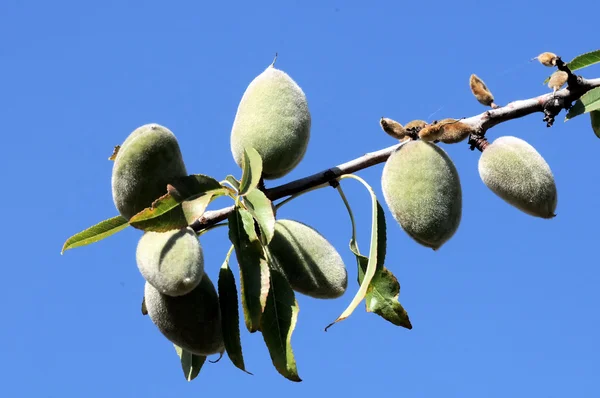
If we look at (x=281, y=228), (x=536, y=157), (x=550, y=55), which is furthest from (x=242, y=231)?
(x=550, y=55)

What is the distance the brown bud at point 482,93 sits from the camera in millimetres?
2592

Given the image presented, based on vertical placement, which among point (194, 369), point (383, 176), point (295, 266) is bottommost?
point (194, 369)

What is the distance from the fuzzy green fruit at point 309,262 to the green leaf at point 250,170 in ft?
0.51

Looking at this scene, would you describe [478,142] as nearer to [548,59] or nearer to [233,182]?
[548,59]

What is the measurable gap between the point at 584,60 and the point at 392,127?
2.54 feet

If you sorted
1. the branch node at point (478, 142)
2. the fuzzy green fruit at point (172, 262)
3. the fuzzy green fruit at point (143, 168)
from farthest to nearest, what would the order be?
the branch node at point (478, 142) → the fuzzy green fruit at point (143, 168) → the fuzzy green fruit at point (172, 262)

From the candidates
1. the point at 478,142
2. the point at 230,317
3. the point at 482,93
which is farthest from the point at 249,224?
the point at 482,93

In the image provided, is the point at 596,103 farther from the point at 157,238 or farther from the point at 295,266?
the point at 157,238

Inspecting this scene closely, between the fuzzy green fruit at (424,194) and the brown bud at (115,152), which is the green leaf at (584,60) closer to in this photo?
the fuzzy green fruit at (424,194)

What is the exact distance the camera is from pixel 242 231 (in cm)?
230

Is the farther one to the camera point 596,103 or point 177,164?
point 596,103

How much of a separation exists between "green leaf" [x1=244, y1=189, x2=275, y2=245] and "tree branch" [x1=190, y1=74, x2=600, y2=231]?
13 centimetres

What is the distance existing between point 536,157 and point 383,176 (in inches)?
15.9

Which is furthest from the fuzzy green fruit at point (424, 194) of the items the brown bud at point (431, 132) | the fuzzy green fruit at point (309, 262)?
the fuzzy green fruit at point (309, 262)
